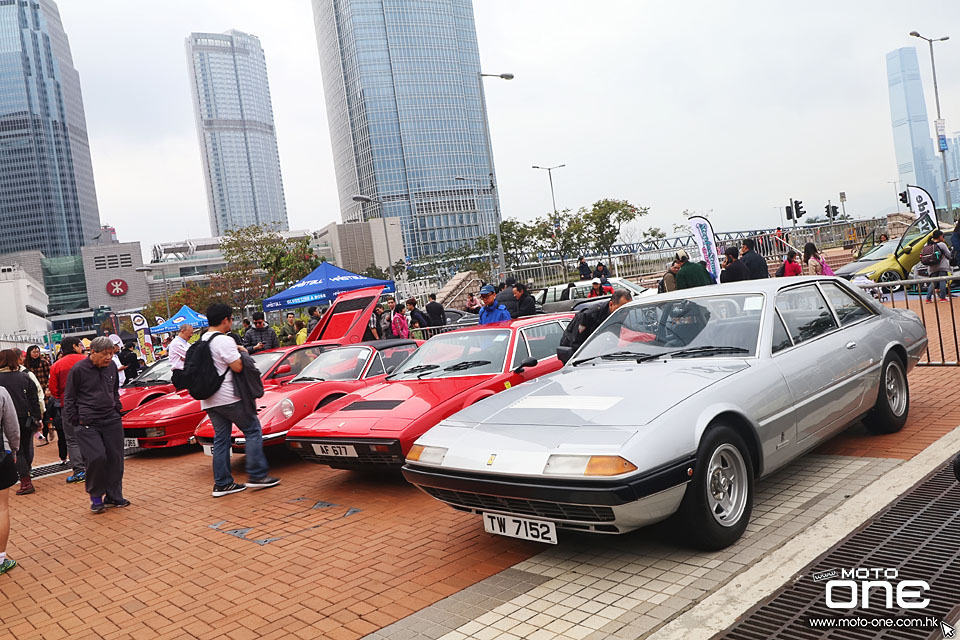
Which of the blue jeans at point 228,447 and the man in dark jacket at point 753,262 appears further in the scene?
the man in dark jacket at point 753,262

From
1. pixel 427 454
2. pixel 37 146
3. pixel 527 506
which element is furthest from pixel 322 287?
pixel 37 146

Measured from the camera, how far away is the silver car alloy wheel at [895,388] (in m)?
5.85

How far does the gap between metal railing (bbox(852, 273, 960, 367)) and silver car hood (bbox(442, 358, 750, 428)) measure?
3655 millimetres

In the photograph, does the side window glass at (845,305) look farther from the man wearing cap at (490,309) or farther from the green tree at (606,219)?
the green tree at (606,219)

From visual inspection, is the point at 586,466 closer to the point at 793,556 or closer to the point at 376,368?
the point at 793,556

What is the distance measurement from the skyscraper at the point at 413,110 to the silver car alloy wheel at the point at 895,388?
Answer: 111044 mm

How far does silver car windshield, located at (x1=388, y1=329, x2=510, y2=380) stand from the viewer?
6.73 metres

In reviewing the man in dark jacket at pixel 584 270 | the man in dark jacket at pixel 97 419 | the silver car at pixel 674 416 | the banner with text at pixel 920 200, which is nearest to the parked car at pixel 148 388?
the man in dark jacket at pixel 97 419

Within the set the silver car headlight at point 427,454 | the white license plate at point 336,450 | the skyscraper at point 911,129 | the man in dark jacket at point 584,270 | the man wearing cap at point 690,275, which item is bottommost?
the white license plate at point 336,450

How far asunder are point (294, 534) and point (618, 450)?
301cm

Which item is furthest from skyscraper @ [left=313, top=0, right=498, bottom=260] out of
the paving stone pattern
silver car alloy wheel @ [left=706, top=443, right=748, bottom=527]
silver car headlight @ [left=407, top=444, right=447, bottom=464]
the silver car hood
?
silver car alloy wheel @ [left=706, top=443, right=748, bottom=527]

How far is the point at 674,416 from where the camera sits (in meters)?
3.81

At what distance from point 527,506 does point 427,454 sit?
82cm

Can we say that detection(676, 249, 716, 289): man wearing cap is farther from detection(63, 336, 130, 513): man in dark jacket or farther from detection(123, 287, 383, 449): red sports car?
detection(63, 336, 130, 513): man in dark jacket
